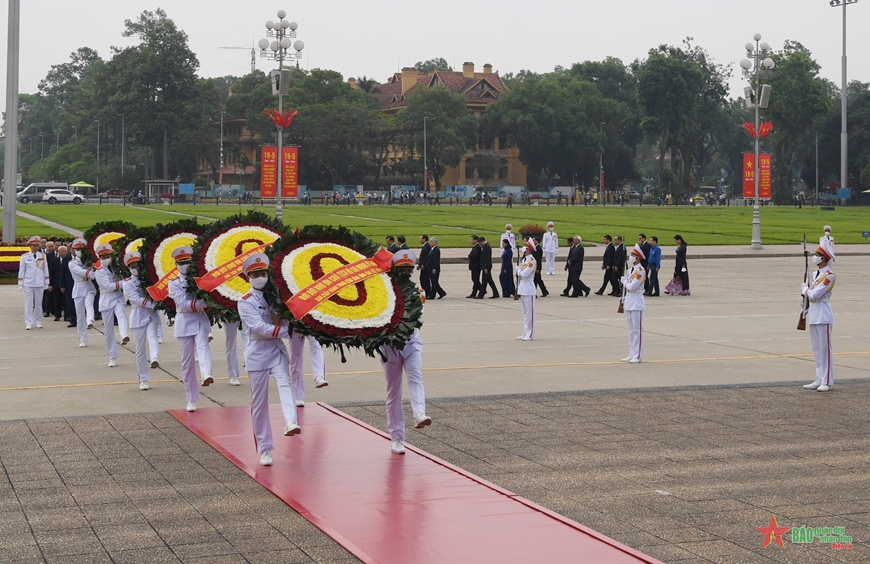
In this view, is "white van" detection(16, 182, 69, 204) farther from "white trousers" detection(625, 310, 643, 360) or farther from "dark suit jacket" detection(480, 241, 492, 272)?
"white trousers" detection(625, 310, 643, 360)

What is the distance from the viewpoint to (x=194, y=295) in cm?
1307

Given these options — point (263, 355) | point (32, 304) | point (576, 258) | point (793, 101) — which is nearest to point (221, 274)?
point (263, 355)

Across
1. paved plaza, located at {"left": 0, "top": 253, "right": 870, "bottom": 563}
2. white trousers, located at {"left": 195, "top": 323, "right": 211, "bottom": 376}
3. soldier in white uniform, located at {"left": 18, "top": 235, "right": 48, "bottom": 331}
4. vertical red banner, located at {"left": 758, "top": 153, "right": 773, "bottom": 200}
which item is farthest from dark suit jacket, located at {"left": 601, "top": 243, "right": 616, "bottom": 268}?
vertical red banner, located at {"left": 758, "top": 153, "right": 773, "bottom": 200}

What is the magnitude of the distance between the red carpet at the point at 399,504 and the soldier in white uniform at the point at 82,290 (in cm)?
769

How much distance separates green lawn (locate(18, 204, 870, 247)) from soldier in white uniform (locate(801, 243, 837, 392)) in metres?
32.9

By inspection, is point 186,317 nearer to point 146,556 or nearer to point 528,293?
point 146,556

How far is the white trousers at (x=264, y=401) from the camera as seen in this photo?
9977 mm

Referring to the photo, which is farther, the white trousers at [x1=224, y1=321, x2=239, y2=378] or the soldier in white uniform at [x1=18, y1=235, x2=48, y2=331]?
the soldier in white uniform at [x1=18, y1=235, x2=48, y2=331]

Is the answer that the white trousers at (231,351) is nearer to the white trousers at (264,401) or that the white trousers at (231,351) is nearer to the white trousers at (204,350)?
the white trousers at (204,350)

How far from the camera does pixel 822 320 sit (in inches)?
562

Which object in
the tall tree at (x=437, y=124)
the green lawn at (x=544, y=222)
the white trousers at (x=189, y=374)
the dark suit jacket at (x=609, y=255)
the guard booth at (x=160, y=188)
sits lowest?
the white trousers at (x=189, y=374)

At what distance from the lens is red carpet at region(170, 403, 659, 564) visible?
294 inches

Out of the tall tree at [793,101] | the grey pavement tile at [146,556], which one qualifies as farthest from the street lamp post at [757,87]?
the tall tree at [793,101]

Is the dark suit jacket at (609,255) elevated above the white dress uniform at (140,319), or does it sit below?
above
